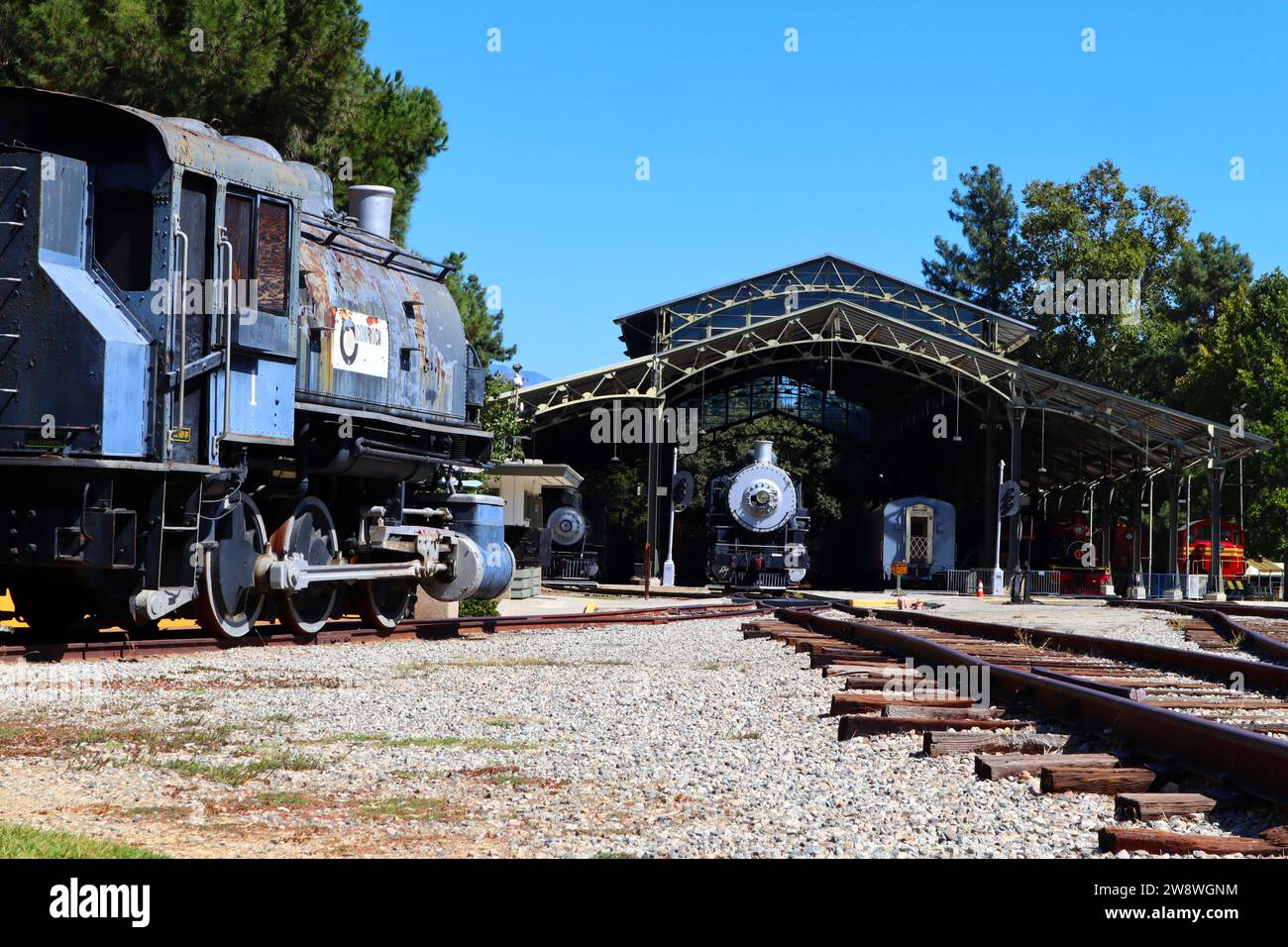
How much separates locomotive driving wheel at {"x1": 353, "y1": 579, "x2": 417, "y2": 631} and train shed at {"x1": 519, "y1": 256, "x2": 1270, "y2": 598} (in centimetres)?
2662

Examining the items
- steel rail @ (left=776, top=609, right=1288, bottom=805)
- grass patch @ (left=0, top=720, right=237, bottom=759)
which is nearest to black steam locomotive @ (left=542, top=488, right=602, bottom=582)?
steel rail @ (left=776, top=609, right=1288, bottom=805)

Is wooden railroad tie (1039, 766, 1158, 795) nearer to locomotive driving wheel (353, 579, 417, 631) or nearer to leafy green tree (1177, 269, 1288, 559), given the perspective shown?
locomotive driving wheel (353, 579, 417, 631)

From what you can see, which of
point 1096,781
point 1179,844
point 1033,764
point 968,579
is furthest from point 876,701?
point 968,579

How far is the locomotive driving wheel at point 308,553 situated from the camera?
39.5ft

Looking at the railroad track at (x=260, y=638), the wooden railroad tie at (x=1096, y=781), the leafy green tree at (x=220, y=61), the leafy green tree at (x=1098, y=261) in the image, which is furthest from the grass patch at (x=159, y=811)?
the leafy green tree at (x=1098, y=261)

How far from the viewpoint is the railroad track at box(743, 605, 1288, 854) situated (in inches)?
215

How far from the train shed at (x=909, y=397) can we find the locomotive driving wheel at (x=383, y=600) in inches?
1048

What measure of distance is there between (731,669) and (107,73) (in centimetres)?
1422

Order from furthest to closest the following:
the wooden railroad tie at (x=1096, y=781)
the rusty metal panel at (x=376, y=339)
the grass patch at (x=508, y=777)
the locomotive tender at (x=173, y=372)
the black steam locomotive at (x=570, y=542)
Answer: the black steam locomotive at (x=570, y=542), the rusty metal panel at (x=376, y=339), the locomotive tender at (x=173, y=372), the grass patch at (x=508, y=777), the wooden railroad tie at (x=1096, y=781)

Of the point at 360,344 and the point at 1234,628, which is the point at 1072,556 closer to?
the point at 1234,628

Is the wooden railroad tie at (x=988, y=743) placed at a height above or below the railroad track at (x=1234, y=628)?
above

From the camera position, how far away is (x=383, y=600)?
14.6m

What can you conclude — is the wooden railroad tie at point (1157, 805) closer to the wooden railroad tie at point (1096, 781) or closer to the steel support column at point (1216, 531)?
the wooden railroad tie at point (1096, 781)

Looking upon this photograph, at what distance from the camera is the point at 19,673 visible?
9.98m
